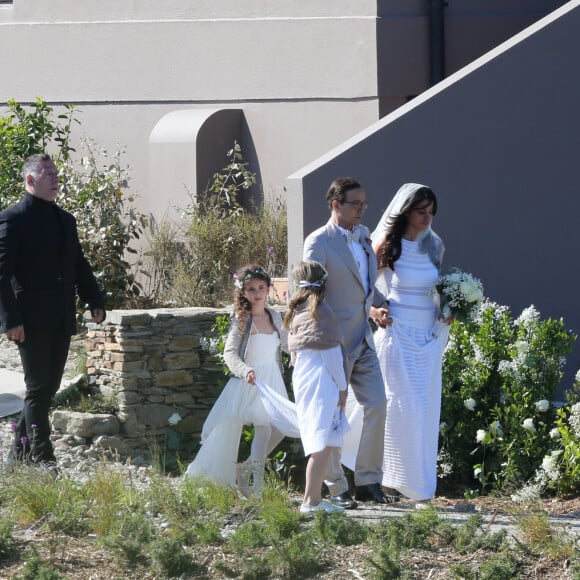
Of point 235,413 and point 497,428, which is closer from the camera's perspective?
point 235,413

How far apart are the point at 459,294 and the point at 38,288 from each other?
2.30 metres

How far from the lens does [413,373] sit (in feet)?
21.4

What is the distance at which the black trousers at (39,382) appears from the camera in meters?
6.66

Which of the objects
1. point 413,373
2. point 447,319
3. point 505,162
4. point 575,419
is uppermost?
point 505,162

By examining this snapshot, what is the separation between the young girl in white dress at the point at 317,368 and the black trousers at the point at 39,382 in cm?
144

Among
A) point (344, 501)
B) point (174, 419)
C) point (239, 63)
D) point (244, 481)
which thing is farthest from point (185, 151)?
point (344, 501)

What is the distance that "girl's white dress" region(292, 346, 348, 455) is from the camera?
6105mm

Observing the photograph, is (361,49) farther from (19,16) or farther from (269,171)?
(19,16)

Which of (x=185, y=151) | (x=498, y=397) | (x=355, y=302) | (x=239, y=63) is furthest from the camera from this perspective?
(x=239, y=63)

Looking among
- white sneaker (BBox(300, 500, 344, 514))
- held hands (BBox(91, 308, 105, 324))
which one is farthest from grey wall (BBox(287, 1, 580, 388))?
white sneaker (BBox(300, 500, 344, 514))

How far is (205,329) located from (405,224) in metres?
2.36

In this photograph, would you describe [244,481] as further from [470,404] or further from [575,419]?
[575,419]

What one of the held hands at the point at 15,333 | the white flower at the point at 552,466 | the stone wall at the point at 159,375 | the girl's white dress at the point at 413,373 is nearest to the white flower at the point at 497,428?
the white flower at the point at 552,466

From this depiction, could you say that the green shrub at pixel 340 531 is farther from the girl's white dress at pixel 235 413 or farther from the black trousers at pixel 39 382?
the black trousers at pixel 39 382
